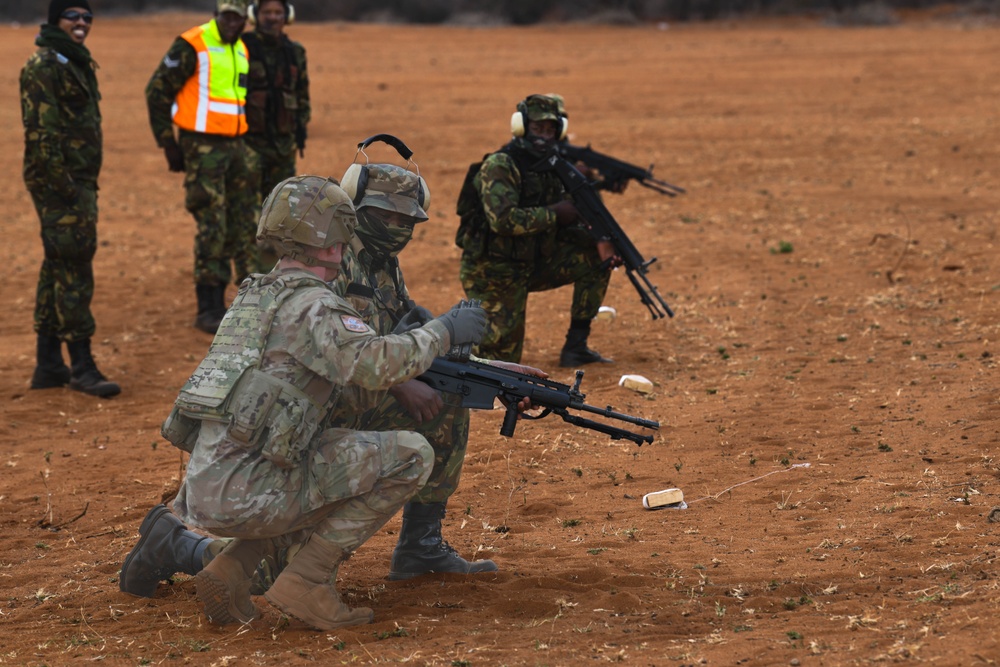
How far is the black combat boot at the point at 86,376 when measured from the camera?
30.2ft

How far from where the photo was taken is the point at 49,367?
30.7ft

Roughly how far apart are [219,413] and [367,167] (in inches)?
56.1

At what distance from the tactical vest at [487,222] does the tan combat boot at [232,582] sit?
3.76 metres

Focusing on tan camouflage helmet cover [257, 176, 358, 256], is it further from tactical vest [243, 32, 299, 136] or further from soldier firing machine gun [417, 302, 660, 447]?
tactical vest [243, 32, 299, 136]

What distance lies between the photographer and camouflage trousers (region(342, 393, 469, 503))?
552 centimetres

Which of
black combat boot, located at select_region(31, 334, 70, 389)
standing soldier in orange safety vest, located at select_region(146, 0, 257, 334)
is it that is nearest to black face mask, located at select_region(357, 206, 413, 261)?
black combat boot, located at select_region(31, 334, 70, 389)

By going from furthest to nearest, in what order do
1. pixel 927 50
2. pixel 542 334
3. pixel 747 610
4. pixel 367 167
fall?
1. pixel 927 50
2. pixel 542 334
3. pixel 367 167
4. pixel 747 610

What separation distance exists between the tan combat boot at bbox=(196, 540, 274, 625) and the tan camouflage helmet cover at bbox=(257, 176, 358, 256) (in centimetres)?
116

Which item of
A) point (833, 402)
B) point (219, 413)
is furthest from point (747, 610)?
point (833, 402)

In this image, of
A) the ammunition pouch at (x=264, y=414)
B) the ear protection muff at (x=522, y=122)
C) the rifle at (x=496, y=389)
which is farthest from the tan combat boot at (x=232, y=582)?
the ear protection muff at (x=522, y=122)

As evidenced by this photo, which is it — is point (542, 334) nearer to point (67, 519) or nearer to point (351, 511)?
point (67, 519)

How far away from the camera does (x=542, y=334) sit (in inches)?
418

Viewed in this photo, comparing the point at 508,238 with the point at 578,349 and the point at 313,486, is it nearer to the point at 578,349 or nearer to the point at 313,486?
the point at 578,349

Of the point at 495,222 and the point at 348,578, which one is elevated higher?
the point at 495,222
